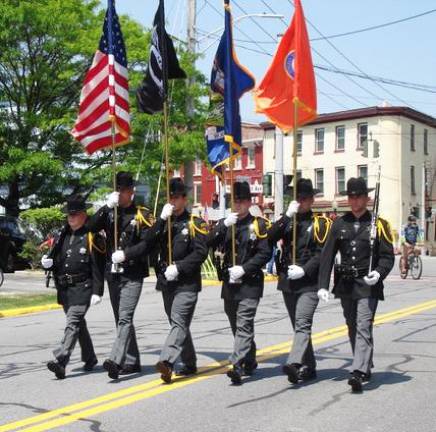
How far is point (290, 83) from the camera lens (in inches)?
350

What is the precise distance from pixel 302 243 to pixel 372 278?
84cm

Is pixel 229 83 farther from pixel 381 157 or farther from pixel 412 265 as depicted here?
pixel 381 157

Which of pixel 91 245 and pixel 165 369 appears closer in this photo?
pixel 165 369

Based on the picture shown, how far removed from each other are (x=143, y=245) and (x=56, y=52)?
22.5 meters

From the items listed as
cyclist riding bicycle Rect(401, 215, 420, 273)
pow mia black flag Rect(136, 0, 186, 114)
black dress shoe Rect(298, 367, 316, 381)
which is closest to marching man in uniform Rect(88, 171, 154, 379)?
pow mia black flag Rect(136, 0, 186, 114)

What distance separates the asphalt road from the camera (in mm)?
6203

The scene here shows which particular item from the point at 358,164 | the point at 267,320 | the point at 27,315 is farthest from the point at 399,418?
the point at 358,164

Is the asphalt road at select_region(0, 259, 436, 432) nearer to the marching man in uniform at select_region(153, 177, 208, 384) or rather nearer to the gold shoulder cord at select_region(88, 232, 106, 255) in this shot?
the marching man in uniform at select_region(153, 177, 208, 384)

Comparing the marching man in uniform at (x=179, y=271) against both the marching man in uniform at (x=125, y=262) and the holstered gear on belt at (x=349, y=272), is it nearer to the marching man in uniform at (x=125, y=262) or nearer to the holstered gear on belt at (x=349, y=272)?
the marching man in uniform at (x=125, y=262)

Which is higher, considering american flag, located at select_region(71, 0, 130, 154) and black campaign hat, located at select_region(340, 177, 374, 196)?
american flag, located at select_region(71, 0, 130, 154)

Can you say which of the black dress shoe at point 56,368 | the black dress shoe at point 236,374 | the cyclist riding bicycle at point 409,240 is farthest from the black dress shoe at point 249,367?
the cyclist riding bicycle at point 409,240

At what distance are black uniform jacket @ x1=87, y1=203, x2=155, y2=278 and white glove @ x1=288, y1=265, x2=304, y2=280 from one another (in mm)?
1405

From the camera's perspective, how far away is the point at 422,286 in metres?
20.4

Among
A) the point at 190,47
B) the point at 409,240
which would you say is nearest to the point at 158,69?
the point at 409,240
